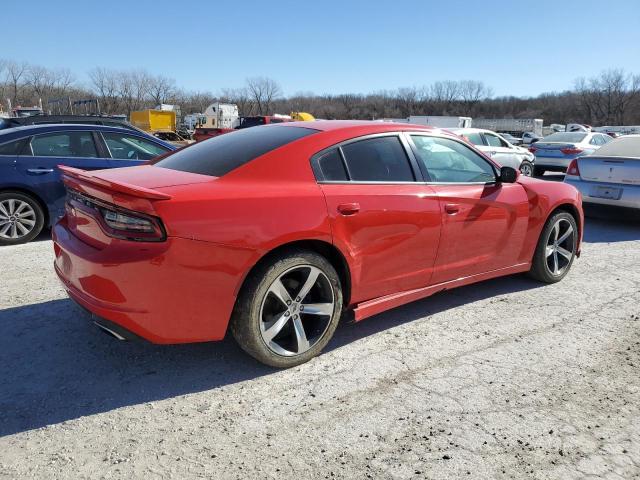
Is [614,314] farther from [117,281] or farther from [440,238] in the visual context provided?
[117,281]

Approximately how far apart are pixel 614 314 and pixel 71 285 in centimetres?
411

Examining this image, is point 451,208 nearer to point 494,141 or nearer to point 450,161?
point 450,161

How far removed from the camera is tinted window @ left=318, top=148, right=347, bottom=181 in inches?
124

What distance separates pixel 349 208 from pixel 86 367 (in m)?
1.89

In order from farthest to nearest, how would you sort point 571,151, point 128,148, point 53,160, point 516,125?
1. point 516,125
2. point 571,151
3. point 128,148
4. point 53,160

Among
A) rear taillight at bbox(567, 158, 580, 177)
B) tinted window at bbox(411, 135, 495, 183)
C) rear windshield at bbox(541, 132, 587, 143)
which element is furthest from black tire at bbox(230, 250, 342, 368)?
rear windshield at bbox(541, 132, 587, 143)

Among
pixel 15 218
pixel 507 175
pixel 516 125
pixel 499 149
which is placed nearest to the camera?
pixel 507 175

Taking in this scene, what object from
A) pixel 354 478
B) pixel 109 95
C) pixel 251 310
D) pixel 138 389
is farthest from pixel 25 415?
pixel 109 95

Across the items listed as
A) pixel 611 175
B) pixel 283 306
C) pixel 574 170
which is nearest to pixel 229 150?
pixel 283 306

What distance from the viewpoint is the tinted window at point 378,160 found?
3.31 m

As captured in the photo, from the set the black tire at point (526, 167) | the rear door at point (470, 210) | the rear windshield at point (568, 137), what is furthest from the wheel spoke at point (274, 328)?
the rear windshield at point (568, 137)

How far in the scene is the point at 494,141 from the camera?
13.4 metres

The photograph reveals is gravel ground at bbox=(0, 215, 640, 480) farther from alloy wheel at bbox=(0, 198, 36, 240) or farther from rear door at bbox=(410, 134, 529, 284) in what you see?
alloy wheel at bbox=(0, 198, 36, 240)

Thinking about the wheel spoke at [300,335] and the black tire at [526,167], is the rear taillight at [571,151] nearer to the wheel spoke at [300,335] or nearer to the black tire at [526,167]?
the black tire at [526,167]
